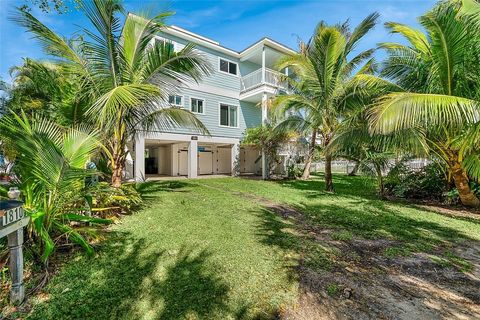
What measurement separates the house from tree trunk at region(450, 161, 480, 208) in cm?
1066

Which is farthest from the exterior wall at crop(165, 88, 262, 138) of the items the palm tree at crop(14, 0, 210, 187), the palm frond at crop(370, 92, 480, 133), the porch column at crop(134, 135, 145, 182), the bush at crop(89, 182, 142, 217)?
the palm frond at crop(370, 92, 480, 133)

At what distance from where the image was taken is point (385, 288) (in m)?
2.91

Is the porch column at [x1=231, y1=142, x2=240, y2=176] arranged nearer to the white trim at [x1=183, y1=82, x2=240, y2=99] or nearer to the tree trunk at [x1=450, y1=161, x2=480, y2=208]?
the white trim at [x1=183, y1=82, x2=240, y2=99]

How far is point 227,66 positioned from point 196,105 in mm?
4130

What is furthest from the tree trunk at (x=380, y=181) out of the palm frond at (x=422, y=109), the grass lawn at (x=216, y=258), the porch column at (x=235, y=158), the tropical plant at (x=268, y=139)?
the porch column at (x=235, y=158)

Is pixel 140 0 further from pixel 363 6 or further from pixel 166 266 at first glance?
pixel 363 6

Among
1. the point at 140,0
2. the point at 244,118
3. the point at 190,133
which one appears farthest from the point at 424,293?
the point at 244,118

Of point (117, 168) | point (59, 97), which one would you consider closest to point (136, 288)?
point (117, 168)

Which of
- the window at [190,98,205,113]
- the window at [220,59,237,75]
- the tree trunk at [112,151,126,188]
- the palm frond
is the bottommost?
the tree trunk at [112,151,126,188]

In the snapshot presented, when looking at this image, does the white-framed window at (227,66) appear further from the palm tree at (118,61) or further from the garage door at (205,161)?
the palm tree at (118,61)

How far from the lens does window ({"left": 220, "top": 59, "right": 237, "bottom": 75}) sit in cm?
1733

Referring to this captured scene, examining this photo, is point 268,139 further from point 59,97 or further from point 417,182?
→ point 59,97

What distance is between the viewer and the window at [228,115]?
57.1ft

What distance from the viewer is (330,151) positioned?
8.77 meters
